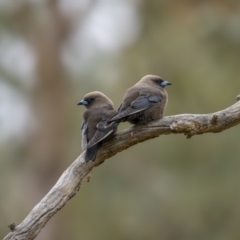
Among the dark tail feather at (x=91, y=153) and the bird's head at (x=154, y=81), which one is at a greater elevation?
the bird's head at (x=154, y=81)

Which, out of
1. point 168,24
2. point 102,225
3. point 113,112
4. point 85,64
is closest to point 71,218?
point 102,225

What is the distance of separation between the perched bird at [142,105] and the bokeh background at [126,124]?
7.32 m

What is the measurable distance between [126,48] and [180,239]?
4.41 m

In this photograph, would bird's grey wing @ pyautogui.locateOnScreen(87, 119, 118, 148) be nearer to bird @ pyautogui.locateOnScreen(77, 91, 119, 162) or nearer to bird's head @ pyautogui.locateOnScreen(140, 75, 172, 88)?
bird @ pyautogui.locateOnScreen(77, 91, 119, 162)

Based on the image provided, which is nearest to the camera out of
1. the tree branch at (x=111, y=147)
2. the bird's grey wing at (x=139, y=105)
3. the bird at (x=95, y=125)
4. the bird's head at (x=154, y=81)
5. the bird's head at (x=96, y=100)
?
the tree branch at (x=111, y=147)

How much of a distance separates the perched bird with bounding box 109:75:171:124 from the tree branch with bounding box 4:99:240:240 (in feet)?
0.56

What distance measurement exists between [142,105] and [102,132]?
1.85 feet

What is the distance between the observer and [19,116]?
1739cm

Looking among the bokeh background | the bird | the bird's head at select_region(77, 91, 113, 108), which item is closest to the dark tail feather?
the bird

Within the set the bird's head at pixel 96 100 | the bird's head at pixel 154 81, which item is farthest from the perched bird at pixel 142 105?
the bird's head at pixel 96 100

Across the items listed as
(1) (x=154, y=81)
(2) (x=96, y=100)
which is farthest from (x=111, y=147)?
(1) (x=154, y=81)

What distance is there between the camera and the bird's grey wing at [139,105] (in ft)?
22.4

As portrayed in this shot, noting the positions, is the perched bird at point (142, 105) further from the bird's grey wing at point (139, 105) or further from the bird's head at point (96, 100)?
the bird's head at point (96, 100)

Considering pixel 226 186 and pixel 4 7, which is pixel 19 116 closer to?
pixel 4 7
